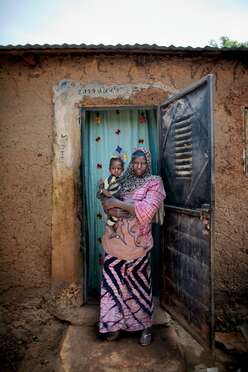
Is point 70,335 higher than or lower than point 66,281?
lower

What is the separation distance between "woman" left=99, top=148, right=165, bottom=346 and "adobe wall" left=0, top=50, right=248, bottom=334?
100 centimetres

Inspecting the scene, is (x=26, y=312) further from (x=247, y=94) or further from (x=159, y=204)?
(x=247, y=94)

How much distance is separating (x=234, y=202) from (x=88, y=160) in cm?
200

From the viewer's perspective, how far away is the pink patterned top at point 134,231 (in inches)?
126

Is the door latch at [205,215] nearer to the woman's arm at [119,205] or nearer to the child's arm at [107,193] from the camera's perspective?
the woman's arm at [119,205]

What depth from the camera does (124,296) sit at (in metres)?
3.35

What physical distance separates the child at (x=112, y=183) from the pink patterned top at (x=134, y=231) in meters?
0.09

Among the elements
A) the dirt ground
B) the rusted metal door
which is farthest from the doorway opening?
the dirt ground

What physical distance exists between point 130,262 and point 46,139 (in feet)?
6.06

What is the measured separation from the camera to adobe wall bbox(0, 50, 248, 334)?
12.9 feet

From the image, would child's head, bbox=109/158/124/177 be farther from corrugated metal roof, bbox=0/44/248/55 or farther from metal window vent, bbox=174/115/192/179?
corrugated metal roof, bbox=0/44/248/55


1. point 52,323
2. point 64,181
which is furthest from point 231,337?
point 64,181

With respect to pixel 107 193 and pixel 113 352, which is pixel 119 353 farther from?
pixel 107 193

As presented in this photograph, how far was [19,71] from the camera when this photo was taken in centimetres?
393
